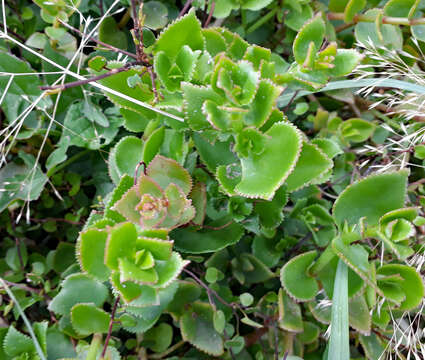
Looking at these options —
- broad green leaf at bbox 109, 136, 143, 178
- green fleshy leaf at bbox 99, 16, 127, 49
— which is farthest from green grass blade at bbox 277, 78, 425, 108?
green fleshy leaf at bbox 99, 16, 127, 49

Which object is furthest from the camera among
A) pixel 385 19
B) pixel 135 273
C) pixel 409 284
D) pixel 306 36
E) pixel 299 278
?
pixel 385 19

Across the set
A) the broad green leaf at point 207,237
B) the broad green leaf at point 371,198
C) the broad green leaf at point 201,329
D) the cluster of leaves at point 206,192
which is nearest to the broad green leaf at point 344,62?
the cluster of leaves at point 206,192

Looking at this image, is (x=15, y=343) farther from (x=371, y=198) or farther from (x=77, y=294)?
(x=371, y=198)

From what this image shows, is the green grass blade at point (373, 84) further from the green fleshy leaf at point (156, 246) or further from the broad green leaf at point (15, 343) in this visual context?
the broad green leaf at point (15, 343)

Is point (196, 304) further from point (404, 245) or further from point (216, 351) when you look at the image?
point (404, 245)

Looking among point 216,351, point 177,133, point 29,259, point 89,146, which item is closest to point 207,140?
point 177,133

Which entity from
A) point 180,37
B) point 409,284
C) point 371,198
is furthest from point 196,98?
point 409,284

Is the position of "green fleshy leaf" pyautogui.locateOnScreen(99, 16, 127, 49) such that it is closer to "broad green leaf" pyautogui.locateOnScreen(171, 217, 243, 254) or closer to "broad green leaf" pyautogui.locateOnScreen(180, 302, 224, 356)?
"broad green leaf" pyautogui.locateOnScreen(171, 217, 243, 254)
